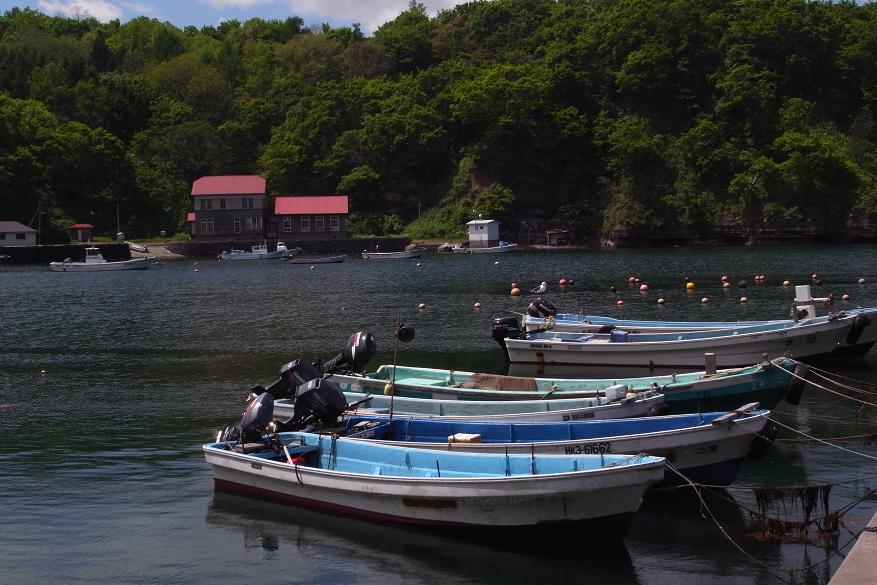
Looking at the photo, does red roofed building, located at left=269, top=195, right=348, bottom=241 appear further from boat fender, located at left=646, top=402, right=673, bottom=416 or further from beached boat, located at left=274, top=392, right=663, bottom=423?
boat fender, located at left=646, top=402, right=673, bottom=416

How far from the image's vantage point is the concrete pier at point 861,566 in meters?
12.1

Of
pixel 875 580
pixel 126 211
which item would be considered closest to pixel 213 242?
pixel 126 211

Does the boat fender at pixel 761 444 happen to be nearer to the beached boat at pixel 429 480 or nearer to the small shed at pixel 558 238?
the beached boat at pixel 429 480

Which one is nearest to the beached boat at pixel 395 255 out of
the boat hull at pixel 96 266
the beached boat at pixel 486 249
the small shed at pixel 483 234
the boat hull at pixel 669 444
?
the beached boat at pixel 486 249

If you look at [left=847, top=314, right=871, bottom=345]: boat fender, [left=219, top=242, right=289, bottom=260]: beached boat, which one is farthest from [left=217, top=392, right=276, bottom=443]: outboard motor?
[left=219, top=242, right=289, bottom=260]: beached boat

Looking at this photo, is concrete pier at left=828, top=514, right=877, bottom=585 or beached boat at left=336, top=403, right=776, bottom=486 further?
beached boat at left=336, top=403, right=776, bottom=486

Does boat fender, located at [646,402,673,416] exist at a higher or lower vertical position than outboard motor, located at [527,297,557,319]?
lower

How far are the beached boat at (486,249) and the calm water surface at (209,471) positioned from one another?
49.8 m

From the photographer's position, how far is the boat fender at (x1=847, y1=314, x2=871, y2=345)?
32.8m

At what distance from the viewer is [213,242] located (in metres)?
124

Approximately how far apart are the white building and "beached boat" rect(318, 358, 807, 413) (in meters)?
103

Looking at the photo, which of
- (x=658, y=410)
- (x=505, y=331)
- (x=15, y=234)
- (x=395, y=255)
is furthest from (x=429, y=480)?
(x=15, y=234)

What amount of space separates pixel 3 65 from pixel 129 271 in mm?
68723

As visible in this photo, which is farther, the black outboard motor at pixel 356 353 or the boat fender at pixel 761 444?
the black outboard motor at pixel 356 353
